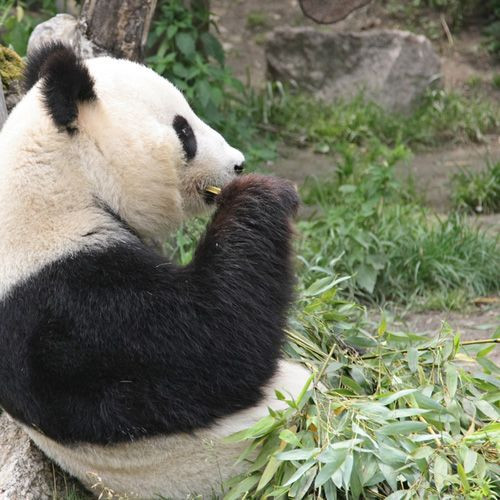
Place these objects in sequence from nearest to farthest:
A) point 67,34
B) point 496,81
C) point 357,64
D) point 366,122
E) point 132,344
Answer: point 132,344
point 67,34
point 366,122
point 357,64
point 496,81

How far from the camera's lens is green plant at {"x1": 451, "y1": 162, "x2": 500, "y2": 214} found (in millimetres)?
7070

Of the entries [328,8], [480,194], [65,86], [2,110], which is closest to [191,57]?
[328,8]

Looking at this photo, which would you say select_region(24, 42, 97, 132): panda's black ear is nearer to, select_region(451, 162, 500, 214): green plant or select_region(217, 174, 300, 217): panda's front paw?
select_region(217, 174, 300, 217): panda's front paw

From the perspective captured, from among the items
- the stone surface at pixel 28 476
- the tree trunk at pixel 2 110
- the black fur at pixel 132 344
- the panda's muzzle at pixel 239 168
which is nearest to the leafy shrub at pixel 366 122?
the tree trunk at pixel 2 110

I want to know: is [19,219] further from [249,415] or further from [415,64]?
[415,64]

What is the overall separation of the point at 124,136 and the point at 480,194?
4.48 metres

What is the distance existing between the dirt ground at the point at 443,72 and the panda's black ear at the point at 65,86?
9.11 feet

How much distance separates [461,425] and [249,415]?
806 mm

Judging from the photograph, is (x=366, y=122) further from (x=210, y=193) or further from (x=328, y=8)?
(x=210, y=193)

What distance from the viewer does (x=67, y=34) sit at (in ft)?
17.1

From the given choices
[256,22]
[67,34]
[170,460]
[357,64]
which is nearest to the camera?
[170,460]

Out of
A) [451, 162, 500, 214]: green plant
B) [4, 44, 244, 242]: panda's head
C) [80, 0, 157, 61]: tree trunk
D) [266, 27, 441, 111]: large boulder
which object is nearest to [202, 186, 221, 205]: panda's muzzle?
[4, 44, 244, 242]: panda's head

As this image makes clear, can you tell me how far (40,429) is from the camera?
3.08m

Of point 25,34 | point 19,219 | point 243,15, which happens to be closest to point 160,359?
point 19,219
